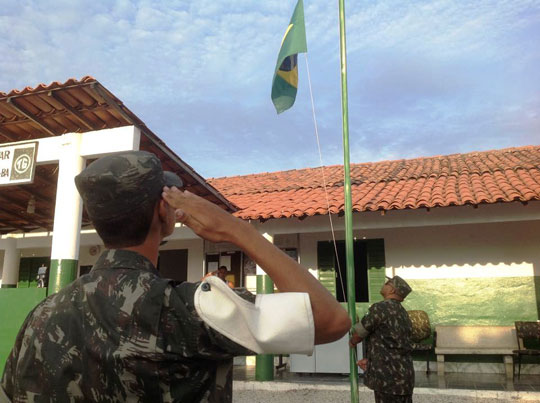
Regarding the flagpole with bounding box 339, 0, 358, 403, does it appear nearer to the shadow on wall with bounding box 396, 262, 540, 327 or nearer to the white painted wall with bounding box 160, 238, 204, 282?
the shadow on wall with bounding box 396, 262, 540, 327

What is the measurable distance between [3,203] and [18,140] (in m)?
2.64

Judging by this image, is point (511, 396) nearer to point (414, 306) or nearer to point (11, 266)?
point (414, 306)

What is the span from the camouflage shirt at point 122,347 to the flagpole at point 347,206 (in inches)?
130

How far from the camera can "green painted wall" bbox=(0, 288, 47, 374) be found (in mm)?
6012

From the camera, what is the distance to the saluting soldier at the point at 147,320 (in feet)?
3.15

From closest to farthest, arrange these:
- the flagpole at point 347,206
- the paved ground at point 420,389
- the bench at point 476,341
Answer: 1. the flagpole at point 347,206
2. the paved ground at point 420,389
3. the bench at point 476,341

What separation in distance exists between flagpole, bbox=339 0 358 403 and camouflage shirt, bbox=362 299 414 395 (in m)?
0.23

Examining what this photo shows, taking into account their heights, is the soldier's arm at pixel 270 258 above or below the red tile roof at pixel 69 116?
below

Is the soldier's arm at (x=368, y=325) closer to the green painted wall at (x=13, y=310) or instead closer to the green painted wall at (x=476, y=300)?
the green painted wall at (x=13, y=310)

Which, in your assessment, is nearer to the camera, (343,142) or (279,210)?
(343,142)

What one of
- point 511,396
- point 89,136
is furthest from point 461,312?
point 89,136

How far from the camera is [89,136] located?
6.17 m

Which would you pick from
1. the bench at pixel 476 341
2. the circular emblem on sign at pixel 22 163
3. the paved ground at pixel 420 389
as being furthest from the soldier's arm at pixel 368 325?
the bench at pixel 476 341

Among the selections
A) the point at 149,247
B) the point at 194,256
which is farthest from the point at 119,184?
the point at 194,256
